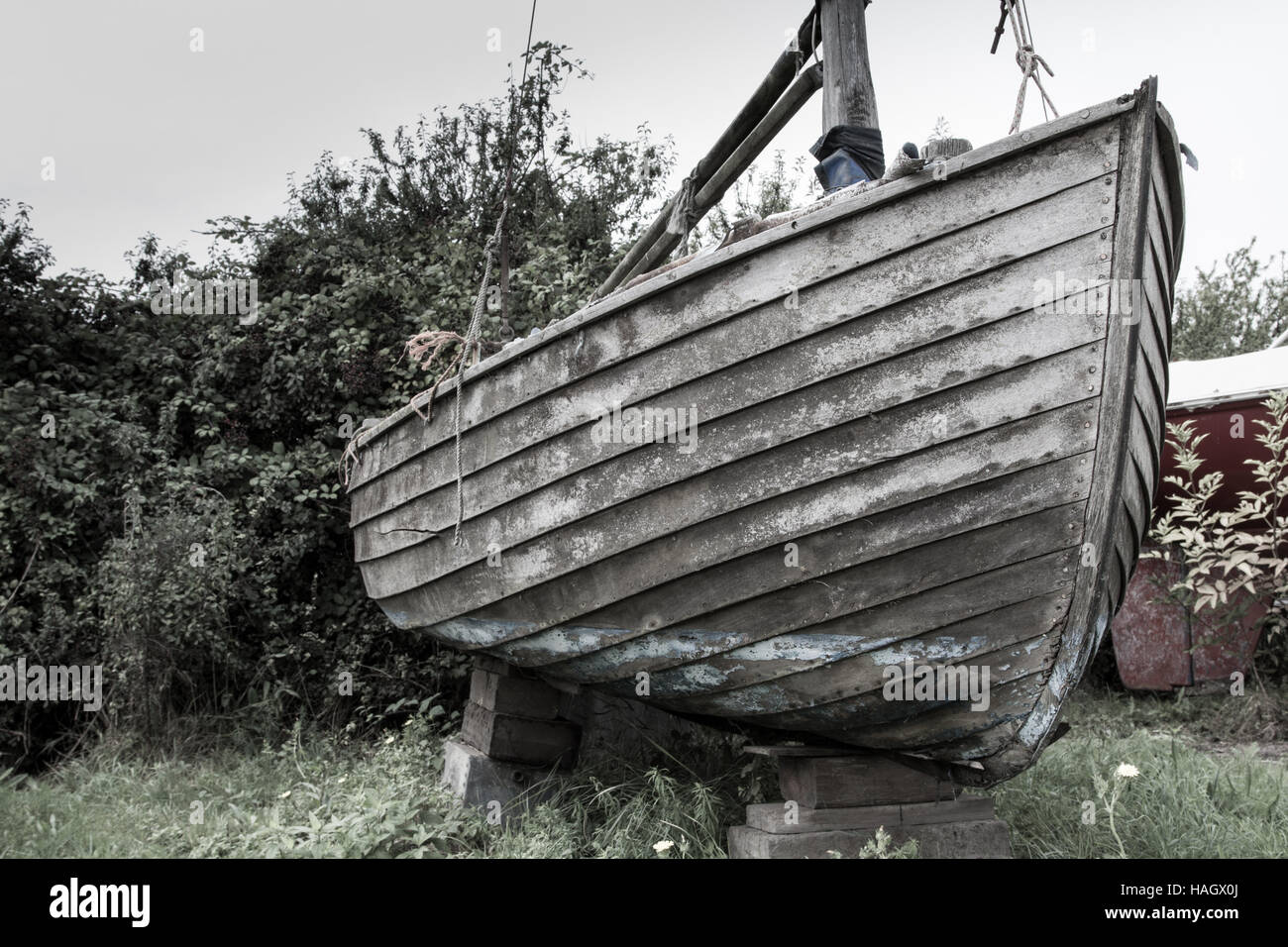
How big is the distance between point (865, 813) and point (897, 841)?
0.38ft

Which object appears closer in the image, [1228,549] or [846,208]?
[846,208]

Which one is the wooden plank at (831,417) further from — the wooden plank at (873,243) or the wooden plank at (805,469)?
the wooden plank at (873,243)

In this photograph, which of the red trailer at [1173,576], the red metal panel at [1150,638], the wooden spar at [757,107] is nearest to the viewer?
the wooden spar at [757,107]

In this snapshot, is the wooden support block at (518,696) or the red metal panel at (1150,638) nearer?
the wooden support block at (518,696)

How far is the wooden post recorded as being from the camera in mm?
3334

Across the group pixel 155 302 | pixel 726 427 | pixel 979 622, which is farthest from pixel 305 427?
pixel 979 622

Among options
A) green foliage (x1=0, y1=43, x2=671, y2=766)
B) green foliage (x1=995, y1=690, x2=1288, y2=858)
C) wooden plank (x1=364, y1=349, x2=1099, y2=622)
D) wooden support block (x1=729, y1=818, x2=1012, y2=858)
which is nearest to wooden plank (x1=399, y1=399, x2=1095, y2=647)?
wooden plank (x1=364, y1=349, x2=1099, y2=622)

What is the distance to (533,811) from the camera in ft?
12.9

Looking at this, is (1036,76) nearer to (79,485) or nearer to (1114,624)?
(1114,624)
